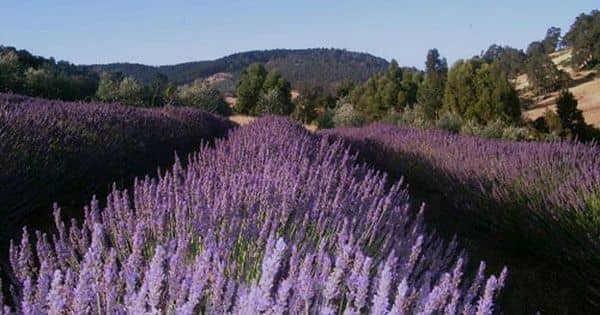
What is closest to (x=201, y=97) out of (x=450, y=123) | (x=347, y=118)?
(x=347, y=118)

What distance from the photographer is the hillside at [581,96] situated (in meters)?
39.3

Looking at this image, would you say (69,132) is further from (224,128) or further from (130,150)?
(224,128)

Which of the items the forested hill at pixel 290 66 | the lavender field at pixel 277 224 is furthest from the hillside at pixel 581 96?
the lavender field at pixel 277 224

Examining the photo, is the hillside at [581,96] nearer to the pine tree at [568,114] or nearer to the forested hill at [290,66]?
the pine tree at [568,114]

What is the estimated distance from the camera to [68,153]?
4723mm

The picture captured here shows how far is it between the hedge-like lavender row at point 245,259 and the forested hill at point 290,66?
250 ft

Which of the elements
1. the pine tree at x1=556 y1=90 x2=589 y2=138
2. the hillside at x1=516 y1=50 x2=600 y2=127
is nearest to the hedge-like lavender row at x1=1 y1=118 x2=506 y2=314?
the pine tree at x1=556 y1=90 x2=589 y2=138

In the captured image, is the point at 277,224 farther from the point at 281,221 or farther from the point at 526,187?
the point at 526,187

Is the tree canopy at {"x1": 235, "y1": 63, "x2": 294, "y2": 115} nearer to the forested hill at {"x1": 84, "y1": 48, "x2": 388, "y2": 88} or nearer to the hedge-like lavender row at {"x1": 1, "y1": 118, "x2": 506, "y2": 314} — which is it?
the hedge-like lavender row at {"x1": 1, "y1": 118, "x2": 506, "y2": 314}

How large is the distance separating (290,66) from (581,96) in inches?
2252

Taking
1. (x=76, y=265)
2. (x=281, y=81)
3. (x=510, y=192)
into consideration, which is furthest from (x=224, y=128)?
(x=281, y=81)

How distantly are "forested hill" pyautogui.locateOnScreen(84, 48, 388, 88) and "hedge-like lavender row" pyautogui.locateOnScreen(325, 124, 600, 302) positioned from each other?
236 ft

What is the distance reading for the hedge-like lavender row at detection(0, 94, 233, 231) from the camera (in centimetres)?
388

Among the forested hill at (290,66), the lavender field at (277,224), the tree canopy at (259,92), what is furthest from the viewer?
the forested hill at (290,66)
